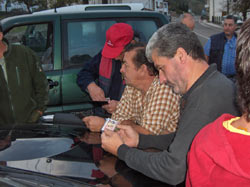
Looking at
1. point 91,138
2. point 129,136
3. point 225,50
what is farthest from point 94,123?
point 225,50

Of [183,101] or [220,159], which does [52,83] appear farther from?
[220,159]

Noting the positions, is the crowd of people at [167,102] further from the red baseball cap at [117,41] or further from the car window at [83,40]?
the car window at [83,40]

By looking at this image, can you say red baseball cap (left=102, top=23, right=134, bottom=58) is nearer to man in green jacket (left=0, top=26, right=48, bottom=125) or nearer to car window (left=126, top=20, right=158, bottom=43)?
man in green jacket (left=0, top=26, right=48, bottom=125)

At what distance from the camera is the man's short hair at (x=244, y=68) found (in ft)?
3.90

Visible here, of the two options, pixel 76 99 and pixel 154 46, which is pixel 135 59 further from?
pixel 76 99

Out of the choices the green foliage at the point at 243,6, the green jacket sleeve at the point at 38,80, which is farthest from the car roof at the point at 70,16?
the green foliage at the point at 243,6

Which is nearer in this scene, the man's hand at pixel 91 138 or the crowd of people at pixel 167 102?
the crowd of people at pixel 167 102

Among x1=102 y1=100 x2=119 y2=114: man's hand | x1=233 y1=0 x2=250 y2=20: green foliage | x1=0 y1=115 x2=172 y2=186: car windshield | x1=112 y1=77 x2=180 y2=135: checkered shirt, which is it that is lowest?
x1=102 y1=100 x2=119 y2=114: man's hand

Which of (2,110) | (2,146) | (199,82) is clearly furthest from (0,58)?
(199,82)

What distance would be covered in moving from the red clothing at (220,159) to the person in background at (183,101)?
0.33m

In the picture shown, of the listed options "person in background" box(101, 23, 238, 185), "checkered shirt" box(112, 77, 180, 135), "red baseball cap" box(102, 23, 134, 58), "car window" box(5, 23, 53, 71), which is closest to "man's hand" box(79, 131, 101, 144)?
"person in background" box(101, 23, 238, 185)

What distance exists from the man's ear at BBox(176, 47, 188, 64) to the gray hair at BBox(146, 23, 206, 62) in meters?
0.02

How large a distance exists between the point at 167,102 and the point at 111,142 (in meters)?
0.51

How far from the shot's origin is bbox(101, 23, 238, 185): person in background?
1642 mm
